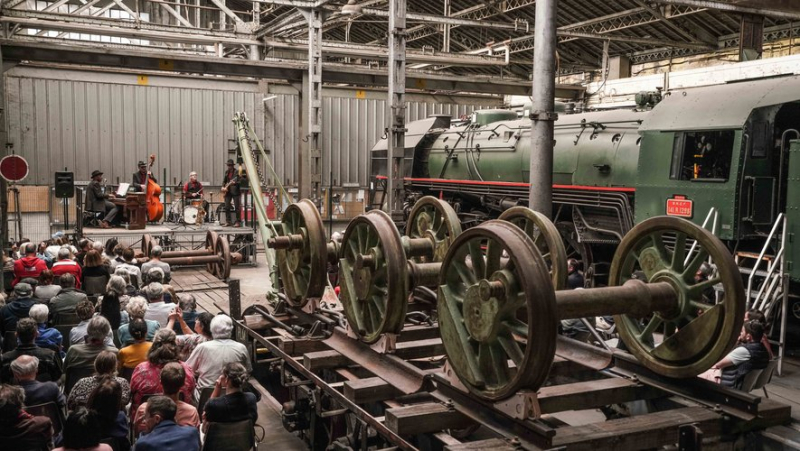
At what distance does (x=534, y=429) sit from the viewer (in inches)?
161

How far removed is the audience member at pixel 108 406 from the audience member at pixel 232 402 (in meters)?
0.60

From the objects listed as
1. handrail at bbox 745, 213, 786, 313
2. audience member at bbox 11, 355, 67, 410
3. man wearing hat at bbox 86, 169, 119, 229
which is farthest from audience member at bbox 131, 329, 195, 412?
man wearing hat at bbox 86, 169, 119, 229

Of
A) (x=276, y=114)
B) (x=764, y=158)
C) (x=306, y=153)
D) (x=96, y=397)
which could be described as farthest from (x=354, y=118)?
(x=96, y=397)

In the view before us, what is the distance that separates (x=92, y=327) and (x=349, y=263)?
2.22 meters

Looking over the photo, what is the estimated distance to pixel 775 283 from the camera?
8469 millimetres

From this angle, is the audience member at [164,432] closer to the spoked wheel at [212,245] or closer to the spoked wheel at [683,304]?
the spoked wheel at [683,304]

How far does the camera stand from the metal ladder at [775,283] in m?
8.23

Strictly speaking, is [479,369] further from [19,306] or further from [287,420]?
[19,306]

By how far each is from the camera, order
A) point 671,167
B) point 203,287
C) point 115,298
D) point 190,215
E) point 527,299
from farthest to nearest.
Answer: point 190,215 → point 203,287 → point 671,167 → point 115,298 → point 527,299

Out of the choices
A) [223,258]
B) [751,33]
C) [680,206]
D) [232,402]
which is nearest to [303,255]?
[232,402]

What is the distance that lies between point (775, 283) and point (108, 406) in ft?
24.1

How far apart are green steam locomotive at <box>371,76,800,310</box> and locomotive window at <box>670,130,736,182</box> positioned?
0.05ft

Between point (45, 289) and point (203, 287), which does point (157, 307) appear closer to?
point (45, 289)

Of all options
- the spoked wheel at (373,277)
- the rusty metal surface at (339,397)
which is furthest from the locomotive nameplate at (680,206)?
the rusty metal surface at (339,397)
